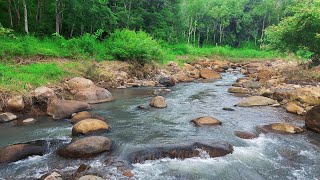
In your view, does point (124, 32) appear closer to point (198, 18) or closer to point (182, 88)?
point (182, 88)

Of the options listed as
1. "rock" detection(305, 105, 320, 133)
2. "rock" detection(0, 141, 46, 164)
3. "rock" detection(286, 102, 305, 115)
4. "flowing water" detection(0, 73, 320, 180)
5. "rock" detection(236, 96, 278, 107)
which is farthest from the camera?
"rock" detection(236, 96, 278, 107)

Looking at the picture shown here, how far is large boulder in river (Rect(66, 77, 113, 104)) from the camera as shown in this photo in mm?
13055

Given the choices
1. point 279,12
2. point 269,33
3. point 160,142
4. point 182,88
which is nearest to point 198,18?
point 279,12

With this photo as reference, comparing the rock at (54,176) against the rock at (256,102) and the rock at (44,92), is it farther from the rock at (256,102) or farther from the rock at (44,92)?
the rock at (256,102)

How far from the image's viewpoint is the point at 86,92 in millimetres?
13281

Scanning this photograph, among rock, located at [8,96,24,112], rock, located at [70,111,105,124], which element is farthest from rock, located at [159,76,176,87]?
rock, located at [8,96,24,112]

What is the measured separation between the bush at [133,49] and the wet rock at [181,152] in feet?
42.3

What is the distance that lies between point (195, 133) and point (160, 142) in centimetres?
153

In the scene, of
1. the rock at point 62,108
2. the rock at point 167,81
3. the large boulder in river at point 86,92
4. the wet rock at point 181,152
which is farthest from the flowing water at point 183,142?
the rock at point 167,81

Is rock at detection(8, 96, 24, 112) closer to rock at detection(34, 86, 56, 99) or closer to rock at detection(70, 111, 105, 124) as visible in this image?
rock at detection(34, 86, 56, 99)

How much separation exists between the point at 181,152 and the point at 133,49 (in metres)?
13.3

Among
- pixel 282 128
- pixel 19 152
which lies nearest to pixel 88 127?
pixel 19 152

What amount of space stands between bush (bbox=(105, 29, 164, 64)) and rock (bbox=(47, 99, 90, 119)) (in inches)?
351

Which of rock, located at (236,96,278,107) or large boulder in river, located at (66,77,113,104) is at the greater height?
large boulder in river, located at (66,77,113,104)
